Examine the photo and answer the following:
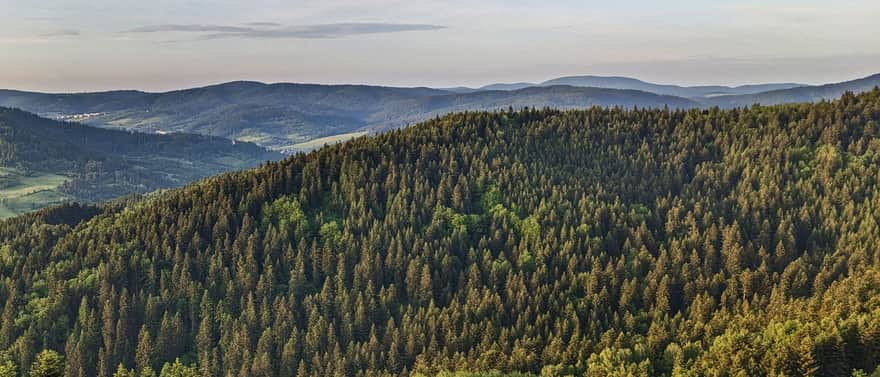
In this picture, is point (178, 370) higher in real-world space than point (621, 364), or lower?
lower

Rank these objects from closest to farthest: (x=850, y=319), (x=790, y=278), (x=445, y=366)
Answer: (x=850, y=319) → (x=445, y=366) → (x=790, y=278)

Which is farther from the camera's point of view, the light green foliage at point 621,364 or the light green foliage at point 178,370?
the light green foliage at point 178,370

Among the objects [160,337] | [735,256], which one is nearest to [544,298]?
[735,256]

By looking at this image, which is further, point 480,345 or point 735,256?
point 735,256

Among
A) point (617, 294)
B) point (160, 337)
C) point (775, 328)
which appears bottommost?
point (160, 337)

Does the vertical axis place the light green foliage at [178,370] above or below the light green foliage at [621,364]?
below

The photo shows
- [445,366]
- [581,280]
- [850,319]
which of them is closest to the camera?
[850,319]

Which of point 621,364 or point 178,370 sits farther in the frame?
point 178,370

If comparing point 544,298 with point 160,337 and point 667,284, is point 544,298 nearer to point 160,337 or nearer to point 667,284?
point 667,284

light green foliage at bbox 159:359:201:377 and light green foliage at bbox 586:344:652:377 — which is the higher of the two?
light green foliage at bbox 586:344:652:377

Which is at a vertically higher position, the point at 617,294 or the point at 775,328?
the point at 775,328

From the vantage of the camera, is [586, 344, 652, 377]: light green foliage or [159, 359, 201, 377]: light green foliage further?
[159, 359, 201, 377]: light green foliage
